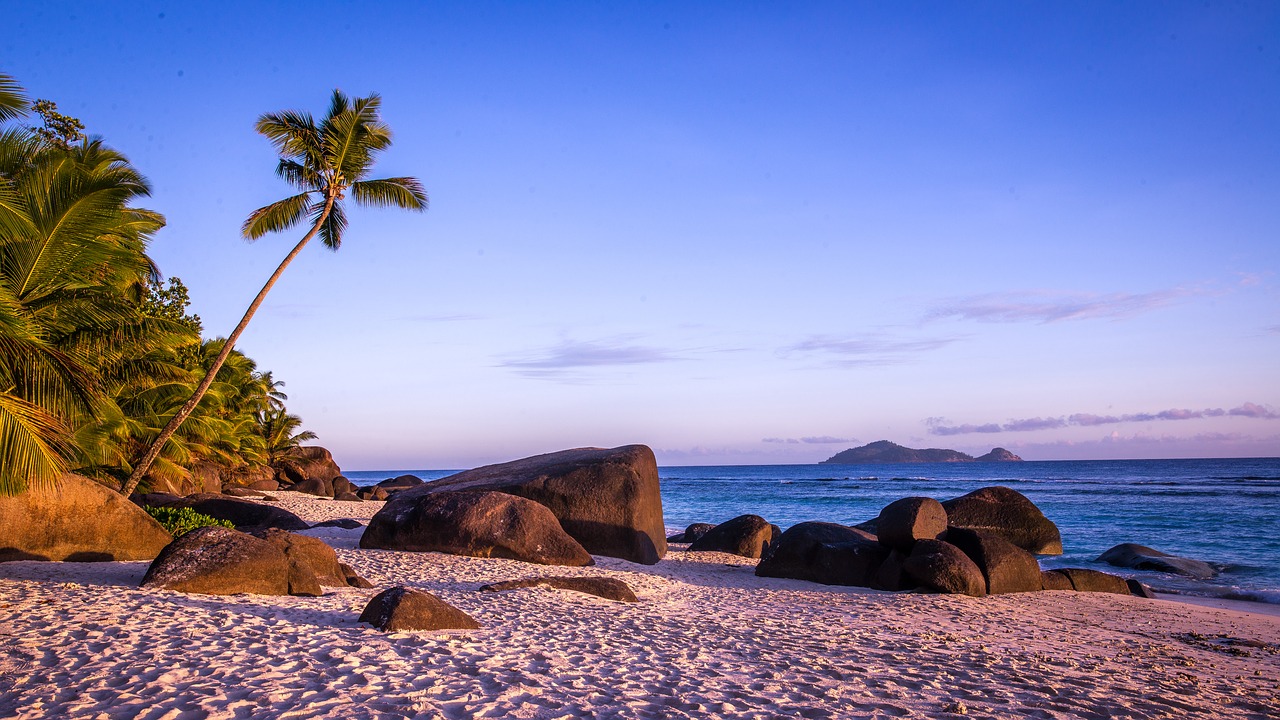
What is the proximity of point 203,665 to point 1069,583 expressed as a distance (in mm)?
14774

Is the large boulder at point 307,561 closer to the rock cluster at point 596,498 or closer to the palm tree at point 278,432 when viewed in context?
the rock cluster at point 596,498

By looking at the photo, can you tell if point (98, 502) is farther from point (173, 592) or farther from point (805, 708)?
point (805, 708)

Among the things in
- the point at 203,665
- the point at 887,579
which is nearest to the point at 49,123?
the point at 203,665

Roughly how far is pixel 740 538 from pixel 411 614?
43.9ft

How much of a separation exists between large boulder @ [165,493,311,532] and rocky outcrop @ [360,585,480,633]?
10488 millimetres

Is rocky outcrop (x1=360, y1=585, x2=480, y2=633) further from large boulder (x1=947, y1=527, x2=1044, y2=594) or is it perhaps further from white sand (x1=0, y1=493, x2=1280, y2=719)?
large boulder (x1=947, y1=527, x2=1044, y2=594)

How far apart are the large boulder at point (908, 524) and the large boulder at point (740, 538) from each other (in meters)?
4.82

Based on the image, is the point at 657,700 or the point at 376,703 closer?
the point at 376,703

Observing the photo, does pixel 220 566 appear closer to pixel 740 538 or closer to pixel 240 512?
pixel 240 512

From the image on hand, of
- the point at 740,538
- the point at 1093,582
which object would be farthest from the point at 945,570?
the point at 740,538

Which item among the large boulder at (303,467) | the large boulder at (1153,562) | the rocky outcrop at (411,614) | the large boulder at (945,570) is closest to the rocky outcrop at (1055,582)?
the large boulder at (945,570)

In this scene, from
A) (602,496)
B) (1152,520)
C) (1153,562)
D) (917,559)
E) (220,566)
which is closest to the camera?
(220,566)

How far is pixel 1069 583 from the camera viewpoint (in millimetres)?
14977

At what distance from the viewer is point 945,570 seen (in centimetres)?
1349
